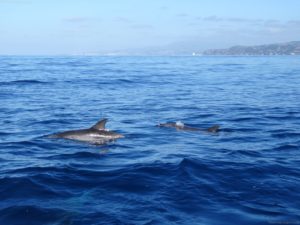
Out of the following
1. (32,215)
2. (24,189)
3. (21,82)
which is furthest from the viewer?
(21,82)

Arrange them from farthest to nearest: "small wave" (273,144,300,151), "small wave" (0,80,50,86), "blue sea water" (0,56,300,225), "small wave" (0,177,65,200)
→ "small wave" (0,80,50,86), "small wave" (273,144,300,151), "small wave" (0,177,65,200), "blue sea water" (0,56,300,225)

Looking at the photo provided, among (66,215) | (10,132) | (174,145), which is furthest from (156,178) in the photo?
(10,132)

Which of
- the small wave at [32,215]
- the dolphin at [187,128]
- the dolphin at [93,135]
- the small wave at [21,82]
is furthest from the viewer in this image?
the small wave at [21,82]

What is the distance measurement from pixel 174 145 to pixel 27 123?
889cm

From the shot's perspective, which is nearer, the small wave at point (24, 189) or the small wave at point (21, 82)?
the small wave at point (24, 189)

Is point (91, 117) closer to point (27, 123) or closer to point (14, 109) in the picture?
point (27, 123)

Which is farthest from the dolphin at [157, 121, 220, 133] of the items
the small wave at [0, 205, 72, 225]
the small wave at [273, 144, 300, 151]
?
the small wave at [0, 205, 72, 225]

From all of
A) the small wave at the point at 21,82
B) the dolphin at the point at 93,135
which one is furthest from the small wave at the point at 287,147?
the small wave at the point at 21,82

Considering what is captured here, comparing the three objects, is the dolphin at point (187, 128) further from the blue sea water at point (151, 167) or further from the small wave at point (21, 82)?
the small wave at point (21, 82)

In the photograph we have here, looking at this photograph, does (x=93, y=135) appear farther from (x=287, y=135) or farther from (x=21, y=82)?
(x=21, y=82)

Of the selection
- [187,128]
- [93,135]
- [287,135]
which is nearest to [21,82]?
[187,128]

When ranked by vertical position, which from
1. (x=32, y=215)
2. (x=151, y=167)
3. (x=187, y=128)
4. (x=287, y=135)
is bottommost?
(x=287, y=135)

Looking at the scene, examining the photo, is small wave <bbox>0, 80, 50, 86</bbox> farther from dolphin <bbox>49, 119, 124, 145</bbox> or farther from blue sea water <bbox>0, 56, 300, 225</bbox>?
dolphin <bbox>49, 119, 124, 145</bbox>

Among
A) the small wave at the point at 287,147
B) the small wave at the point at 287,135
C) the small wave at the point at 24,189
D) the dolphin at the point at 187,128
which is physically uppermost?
the small wave at the point at 24,189
